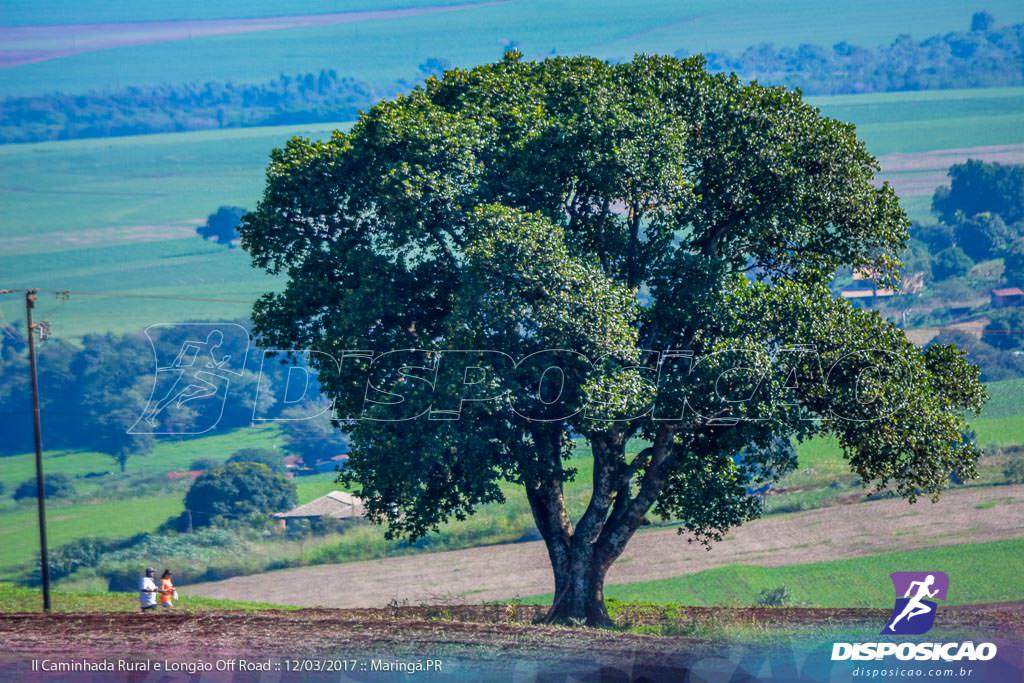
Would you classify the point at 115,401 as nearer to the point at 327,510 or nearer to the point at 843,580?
the point at 327,510

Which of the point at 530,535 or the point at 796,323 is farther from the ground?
the point at 796,323

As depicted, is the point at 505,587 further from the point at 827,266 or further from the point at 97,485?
the point at 97,485

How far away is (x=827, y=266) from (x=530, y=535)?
4508 centimetres

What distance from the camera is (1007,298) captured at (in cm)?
16588

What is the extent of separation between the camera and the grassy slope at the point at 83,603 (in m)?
46.4

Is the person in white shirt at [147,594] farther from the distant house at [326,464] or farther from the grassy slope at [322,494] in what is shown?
the distant house at [326,464]

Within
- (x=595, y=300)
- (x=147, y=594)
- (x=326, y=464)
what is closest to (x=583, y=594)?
(x=595, y=300)

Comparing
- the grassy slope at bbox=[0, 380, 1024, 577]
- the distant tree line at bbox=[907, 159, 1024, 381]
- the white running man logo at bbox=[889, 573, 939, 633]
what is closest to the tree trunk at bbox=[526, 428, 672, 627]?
the white running man logo at bbox=[889, 573, 939, 633]

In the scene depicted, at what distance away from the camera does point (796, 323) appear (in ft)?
120

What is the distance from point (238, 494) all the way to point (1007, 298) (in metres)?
106

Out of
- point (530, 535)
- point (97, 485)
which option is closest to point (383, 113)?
point (530, 535)

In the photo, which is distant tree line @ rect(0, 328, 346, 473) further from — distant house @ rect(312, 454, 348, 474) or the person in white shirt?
the person in white shirt

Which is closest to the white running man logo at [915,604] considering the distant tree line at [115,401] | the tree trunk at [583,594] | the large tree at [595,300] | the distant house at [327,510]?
the large tree at [595,300]

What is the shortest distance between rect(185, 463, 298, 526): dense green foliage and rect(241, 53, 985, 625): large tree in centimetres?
7045
